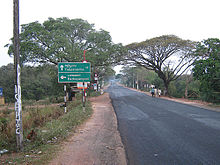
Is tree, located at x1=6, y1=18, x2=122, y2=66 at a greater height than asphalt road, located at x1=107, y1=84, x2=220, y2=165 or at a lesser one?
greater

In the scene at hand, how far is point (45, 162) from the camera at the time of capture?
4.66 m

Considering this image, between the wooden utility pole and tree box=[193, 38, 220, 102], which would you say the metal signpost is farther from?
tree box=[193, 38, 220, 102]

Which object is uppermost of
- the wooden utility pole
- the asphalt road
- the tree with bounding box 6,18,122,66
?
the tree with bounding box 6,18,122,66

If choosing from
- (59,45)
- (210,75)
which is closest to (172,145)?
(210,75)

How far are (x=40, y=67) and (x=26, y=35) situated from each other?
480cm

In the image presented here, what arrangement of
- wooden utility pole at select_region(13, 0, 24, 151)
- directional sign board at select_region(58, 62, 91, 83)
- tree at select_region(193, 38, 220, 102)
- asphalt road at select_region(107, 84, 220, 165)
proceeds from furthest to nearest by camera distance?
1. tree at select_region(193, 38, 220, 102)
2. directional sign board at select_region(58, 62, 91, 83)
3. wooden utility pole at select_region(13, 0, 24, 151)
4. asphalt road at select_region(107, 84, 220, 165)

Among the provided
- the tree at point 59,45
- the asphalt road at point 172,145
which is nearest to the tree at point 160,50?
the tree at point 59,45

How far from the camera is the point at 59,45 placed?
70.7 feet

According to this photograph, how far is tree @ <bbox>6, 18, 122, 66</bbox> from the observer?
21.5 m

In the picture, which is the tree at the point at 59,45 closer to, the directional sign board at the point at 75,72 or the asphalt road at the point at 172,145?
the directional sign board at the point at 75,72

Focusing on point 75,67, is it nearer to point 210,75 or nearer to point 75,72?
point 75,72

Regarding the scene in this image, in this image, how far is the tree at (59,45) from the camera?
70.4 ft

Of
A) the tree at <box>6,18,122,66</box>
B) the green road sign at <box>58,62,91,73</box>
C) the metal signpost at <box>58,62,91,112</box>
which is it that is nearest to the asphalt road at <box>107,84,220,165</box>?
the metal signpost at <box>58,62,91,112</box>

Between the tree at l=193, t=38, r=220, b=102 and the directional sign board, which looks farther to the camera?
the tree at l=193, t=38, r=220, b=102
